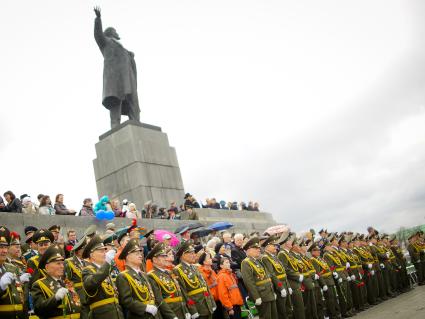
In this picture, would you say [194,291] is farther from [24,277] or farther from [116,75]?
[116,75]

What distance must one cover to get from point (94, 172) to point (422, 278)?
48.9 ft

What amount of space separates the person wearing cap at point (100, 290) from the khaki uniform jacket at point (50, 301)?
214 mm

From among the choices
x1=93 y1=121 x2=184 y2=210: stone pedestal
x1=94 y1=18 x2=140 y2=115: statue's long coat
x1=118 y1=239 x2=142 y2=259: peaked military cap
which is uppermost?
x1=94 y1=18 x2=140 y2=115: statue's long coat

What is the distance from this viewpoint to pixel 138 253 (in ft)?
24.0

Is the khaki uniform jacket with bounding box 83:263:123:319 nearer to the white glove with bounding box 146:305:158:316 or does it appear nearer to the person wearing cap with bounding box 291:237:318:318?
the white glove with bounding box 146:305:158:316

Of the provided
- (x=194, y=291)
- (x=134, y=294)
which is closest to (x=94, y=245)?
(x=134, y=294)

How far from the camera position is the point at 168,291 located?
7.66 meters

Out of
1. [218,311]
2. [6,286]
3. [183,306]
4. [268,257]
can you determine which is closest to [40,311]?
[6,286]

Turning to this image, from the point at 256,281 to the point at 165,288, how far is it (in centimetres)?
A: 267

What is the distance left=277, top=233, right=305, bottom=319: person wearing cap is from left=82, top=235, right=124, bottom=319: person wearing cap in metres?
4.80

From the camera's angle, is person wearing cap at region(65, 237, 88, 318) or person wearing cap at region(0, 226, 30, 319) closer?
person wearing cap at region(0, 226, 30, 319)

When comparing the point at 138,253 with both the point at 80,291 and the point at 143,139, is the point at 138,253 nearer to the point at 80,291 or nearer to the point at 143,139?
the point at 80,291

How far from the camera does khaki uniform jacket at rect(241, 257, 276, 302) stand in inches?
378

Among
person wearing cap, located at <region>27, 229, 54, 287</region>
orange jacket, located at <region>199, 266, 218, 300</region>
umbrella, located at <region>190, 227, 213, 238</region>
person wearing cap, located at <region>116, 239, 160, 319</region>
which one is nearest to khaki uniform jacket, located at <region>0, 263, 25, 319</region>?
person wearing cap, located at <region>27, 229, 54, 287</region>
